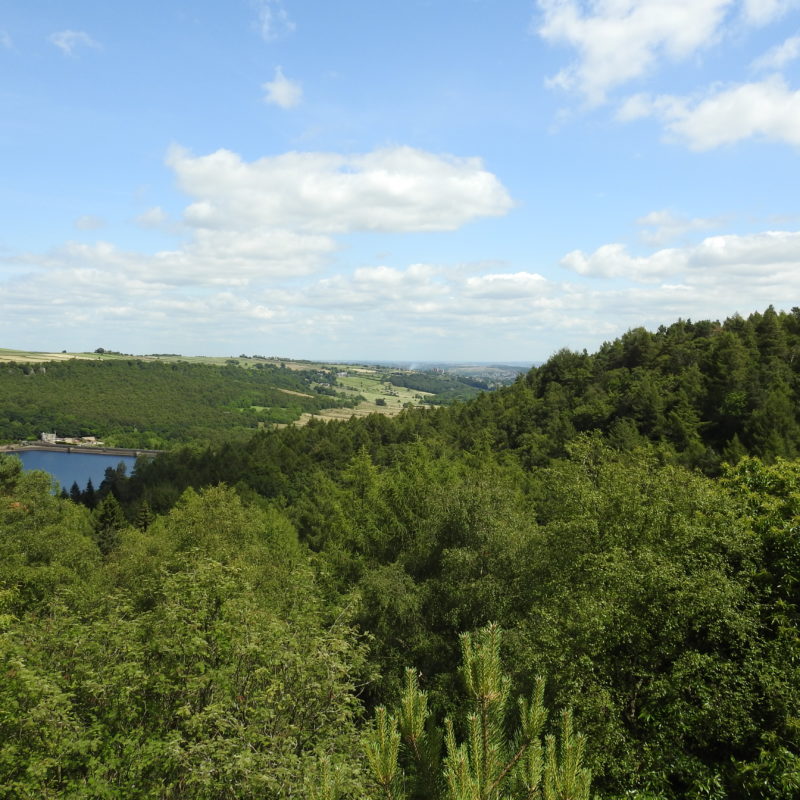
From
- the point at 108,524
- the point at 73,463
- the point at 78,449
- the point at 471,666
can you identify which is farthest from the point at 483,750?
the point at 78,449

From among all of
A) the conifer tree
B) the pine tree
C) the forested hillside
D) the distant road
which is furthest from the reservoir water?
the conifer tree

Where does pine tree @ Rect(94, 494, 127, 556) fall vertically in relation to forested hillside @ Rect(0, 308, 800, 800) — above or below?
below

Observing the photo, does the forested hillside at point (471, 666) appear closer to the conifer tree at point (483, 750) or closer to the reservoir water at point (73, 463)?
the conifer tree at point (483, 750)

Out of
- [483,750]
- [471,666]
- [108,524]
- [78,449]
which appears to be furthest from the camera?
[78,449]

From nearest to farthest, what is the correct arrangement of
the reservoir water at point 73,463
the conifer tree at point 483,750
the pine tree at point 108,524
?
the conifer tree at point 483,750, the pine tree at point 108,524, the reservoir water at point 73,463

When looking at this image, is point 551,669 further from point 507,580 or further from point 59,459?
point 59,459

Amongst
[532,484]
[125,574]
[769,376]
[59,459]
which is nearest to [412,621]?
[125,574]

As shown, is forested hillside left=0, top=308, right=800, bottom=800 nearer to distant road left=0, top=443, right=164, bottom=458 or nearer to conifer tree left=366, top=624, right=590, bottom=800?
conifer tree left=366, top=624, right=590, bottom=800

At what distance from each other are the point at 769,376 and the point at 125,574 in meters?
54.7

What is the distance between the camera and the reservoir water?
446 feet

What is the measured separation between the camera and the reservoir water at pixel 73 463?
136 metres

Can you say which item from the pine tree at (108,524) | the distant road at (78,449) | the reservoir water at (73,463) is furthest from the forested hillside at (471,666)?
the distant road at (78,449)

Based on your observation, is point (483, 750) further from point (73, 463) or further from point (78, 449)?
point (78, 449)

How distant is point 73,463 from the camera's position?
499 ft
